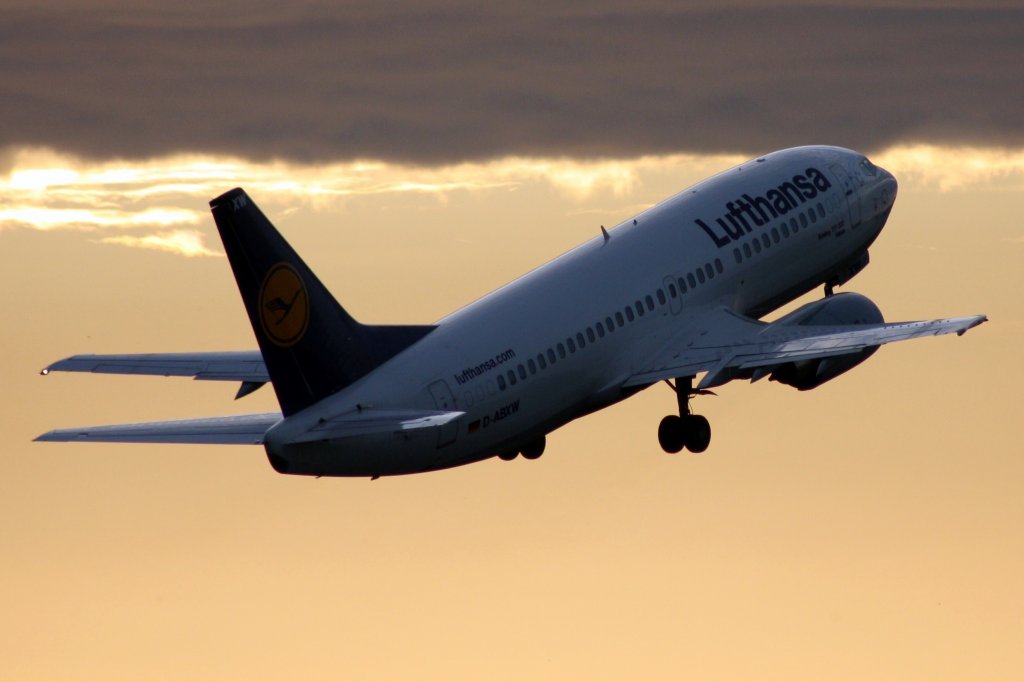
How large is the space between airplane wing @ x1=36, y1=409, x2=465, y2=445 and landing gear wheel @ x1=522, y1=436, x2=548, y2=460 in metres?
13.0

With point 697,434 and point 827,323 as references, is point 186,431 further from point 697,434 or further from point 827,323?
point 827,323

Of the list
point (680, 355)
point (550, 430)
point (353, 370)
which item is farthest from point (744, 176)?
point (353, 370)

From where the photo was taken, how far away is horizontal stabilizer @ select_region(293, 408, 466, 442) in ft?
192

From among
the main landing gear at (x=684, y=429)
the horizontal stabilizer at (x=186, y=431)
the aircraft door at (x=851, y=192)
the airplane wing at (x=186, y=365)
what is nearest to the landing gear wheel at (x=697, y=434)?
the main landing gear at (x=684, y=429)

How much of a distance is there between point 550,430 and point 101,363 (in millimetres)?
13644

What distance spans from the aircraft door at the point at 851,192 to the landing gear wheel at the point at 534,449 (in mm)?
13860

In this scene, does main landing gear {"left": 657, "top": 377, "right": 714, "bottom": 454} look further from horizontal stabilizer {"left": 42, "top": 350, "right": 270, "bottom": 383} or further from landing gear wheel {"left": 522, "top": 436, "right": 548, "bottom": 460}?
horizontal stabilizer {"left": 42, "top": 350, "right": 270, "bottom": 383}

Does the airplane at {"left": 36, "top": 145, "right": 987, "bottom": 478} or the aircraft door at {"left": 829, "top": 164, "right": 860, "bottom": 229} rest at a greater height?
the aircraft door at {"left": 829, "top": 164, "right": 860, "bottom": 229}

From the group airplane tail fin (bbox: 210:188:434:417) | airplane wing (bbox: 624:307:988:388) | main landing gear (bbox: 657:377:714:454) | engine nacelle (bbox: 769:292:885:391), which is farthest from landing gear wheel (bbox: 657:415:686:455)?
airplane tail fin (bbox: 210:188:434:417)

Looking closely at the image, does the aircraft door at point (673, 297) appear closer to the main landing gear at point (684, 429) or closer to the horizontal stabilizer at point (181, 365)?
the main landing gear at point (684, 429)

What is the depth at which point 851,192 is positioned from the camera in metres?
78.5

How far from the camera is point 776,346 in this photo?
68938 mm

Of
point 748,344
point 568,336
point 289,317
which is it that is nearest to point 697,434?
point 748,344

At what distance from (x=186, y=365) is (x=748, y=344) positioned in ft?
55.9
